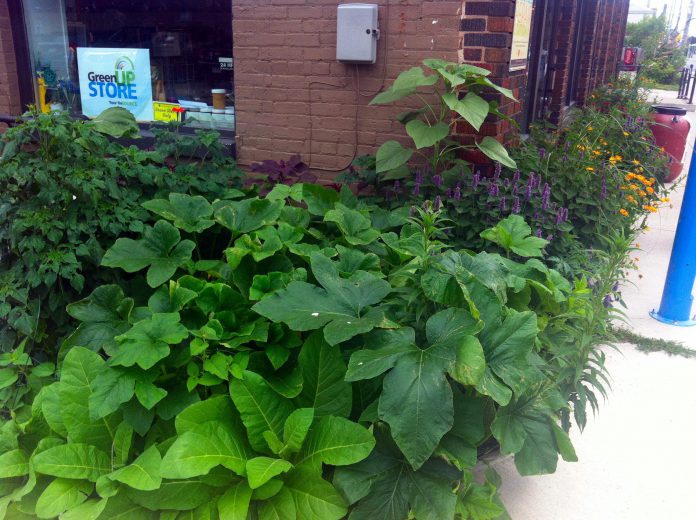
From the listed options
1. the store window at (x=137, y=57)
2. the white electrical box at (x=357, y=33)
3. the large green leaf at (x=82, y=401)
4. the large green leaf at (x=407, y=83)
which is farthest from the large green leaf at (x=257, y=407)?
the store window at (x=137, y=57)

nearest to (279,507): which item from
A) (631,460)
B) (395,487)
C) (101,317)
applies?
(395,487)

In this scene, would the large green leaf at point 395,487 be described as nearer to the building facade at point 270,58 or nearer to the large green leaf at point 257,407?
the large green leaf at point 257,407

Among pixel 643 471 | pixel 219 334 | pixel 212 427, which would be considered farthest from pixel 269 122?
→ pixel 643 471

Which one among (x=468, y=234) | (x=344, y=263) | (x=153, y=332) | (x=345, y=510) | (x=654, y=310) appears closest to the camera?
(x=345, y=510)

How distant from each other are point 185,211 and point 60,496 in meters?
1.32

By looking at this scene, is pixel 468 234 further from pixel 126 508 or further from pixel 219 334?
pixel 126 508

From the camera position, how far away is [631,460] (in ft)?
9.21

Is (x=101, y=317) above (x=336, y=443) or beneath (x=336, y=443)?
above

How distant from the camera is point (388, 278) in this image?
2.76m

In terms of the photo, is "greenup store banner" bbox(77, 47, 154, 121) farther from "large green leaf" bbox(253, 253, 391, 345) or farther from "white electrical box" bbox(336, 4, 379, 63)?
"large green leaf" bbox(253, 253, 391, 345)

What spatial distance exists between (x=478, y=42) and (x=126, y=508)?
3.02 metres

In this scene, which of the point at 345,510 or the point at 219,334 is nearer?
the point at 345,510

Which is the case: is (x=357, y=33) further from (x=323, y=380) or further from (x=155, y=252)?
(x=323, y=380)

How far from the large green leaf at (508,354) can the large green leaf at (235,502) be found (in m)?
0.84
